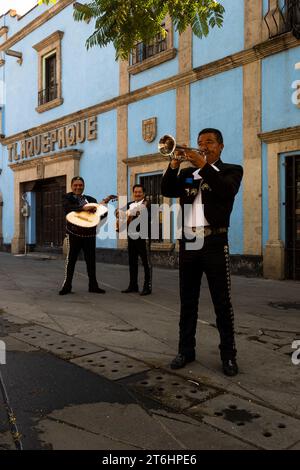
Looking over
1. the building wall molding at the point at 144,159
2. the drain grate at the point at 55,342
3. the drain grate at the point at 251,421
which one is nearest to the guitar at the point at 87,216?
the drain grate at the point at 55,342

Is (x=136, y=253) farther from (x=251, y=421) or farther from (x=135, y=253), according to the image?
(x=251, y=421)

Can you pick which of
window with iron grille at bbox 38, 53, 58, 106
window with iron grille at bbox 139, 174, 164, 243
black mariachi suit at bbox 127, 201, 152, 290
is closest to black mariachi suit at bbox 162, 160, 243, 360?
black mariachi suit at bbox 127, 201, 152, 290

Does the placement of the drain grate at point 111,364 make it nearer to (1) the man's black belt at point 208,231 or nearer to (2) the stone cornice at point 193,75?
(1) the man's black belt at point 208,231

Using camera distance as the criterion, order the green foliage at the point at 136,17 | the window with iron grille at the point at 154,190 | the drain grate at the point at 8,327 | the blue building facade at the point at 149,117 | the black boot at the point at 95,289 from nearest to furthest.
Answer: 1. the green foliage at the point at 136,17
2. the drain grate at the point at 8,327
3. the black boot at the point at 95,289
4. the blue building facade at the point at 149,117
5. the window with iron grille at the point at 154,190

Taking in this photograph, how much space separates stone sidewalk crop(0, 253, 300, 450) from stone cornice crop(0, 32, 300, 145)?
4.82 metres

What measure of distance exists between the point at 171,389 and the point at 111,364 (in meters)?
0.67

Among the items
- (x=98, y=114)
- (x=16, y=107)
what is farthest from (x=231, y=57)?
(x=16, y=107)

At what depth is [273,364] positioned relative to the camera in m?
3.49

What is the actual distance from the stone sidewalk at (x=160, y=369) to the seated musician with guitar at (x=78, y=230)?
0.32m

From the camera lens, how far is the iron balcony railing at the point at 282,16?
8.19 m

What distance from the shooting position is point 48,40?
50.1 feet

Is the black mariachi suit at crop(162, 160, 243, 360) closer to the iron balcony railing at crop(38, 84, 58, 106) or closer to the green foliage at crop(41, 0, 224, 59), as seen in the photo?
the green foliage at crop(41, 0, 224, 59)

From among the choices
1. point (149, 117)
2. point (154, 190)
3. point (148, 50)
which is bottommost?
point (154, 190)

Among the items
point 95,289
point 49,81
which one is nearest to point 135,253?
point 95,289
